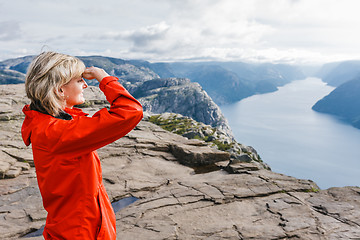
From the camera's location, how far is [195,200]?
1129 centimetres

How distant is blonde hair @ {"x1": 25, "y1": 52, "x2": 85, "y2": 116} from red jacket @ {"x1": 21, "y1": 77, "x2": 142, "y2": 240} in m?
0.14

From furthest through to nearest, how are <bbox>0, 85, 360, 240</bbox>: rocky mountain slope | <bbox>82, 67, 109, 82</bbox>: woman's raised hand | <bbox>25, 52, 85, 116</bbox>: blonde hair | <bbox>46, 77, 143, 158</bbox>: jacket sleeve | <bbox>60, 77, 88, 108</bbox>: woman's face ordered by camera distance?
<bbox>0, 85, 360, 240</bbox>: rocky mountain slope < <bbox>82, 67, 109, 82</bbox>: woman's raised hand < <bbox>60, 77, 88, 108</bbox>: woman's face < <bbox>25, 52, 85, 116</bbox>: blonde hair < <bbox>46, 77, 143, 158</bbox>: jacket sleeve

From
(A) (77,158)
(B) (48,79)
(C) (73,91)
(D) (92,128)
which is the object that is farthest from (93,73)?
(A) (77,158)

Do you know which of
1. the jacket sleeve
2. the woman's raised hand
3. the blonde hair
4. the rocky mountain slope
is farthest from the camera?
the rocky mountain slope

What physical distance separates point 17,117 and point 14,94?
33.5ft

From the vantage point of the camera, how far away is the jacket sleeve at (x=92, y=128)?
2.67 metres

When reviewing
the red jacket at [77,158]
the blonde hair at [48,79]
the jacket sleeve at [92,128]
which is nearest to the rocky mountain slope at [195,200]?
the red jacket at [77,158]

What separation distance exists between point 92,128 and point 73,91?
75cm

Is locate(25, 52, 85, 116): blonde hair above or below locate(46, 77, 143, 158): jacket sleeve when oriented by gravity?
above

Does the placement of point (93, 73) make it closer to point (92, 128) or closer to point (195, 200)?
point (92, 128)

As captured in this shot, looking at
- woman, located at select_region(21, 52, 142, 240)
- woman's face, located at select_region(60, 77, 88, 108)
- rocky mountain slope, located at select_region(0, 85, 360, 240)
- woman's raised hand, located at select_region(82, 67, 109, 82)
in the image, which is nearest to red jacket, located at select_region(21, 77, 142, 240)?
woman, located at select_region(21, 52, 142, 240)

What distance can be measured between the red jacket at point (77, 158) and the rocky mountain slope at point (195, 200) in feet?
19.3

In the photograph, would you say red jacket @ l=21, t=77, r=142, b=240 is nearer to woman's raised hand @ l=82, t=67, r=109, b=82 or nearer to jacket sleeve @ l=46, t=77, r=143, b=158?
jacket sleeve @ l=46, t=77, r=143, b=158

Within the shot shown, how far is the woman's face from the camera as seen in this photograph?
3.04m
